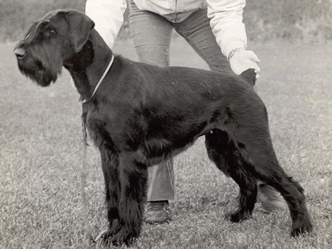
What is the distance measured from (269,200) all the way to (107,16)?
6.81 ft

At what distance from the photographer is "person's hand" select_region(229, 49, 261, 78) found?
3137 mm

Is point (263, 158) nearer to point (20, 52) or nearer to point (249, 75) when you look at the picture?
point (249, 75)

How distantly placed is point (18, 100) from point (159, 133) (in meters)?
8.59

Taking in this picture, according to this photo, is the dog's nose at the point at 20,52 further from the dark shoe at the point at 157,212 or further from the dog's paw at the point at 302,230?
the dog's paw at the point at 302,230

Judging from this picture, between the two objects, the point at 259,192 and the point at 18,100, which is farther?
the point at 18,100

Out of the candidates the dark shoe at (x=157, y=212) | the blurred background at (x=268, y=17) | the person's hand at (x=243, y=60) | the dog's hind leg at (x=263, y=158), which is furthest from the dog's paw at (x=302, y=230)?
the blurred background at (x=268, y=17)

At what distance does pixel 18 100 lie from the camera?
10562 millimetres

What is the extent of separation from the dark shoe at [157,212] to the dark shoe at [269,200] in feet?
2.74

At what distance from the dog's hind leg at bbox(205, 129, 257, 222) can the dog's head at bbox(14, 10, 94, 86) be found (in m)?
1.24

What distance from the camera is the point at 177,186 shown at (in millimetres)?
4281

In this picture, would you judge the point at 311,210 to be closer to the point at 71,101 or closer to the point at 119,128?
the point at 119,128

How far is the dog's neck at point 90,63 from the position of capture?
2.65 metres

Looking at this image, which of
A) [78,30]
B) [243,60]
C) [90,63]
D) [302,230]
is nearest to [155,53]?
[243,60]

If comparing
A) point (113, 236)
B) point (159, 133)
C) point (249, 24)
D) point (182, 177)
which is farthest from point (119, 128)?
point (249, 24)
